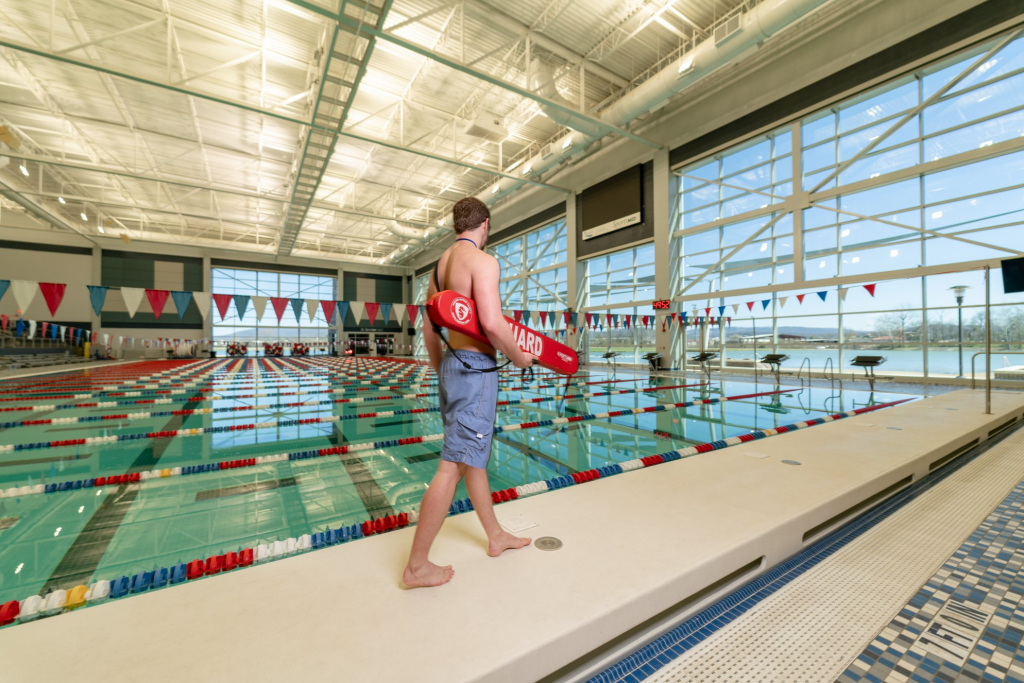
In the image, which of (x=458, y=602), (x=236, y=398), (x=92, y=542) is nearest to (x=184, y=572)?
(x=92, y=542)

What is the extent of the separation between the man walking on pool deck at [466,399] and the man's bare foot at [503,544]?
0.14m

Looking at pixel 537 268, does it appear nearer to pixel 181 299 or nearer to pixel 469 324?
pixel 181 299

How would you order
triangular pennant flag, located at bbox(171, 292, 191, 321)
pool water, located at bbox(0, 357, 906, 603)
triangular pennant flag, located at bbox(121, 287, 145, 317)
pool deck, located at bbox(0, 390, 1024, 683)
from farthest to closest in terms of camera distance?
triangular pennant flag, located at bbox(171, 292, 191, 321), triangular pennant flag, located at bbox(121, 287, 145, 317), pool water, located at bbox(0, 357, 906, 603), pool deck, located at bbox(0, 390, 1024, 683)

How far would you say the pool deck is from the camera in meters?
0.96

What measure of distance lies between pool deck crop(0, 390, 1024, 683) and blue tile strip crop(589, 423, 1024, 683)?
0.16 feet

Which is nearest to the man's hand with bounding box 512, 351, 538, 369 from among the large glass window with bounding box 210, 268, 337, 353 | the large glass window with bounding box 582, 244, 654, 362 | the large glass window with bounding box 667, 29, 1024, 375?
the large glass window with bounding box 667, 29, 1024, 375

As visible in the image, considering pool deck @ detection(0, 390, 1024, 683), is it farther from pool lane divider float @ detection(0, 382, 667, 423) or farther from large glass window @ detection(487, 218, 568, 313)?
large glass window @ detection(487, 218, 568, 313)

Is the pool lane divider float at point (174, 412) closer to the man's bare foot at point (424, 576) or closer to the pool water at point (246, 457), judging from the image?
the pool water at point (246, 457)

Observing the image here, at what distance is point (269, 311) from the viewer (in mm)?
24875

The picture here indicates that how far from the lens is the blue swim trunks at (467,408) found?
1.30 meters

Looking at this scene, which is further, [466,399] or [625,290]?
[625,290]

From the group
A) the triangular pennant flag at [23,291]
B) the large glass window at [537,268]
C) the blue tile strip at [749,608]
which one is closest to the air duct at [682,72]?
the large glass window at [537,268]

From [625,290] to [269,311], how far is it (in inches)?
839

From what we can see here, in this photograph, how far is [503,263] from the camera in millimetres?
20922
